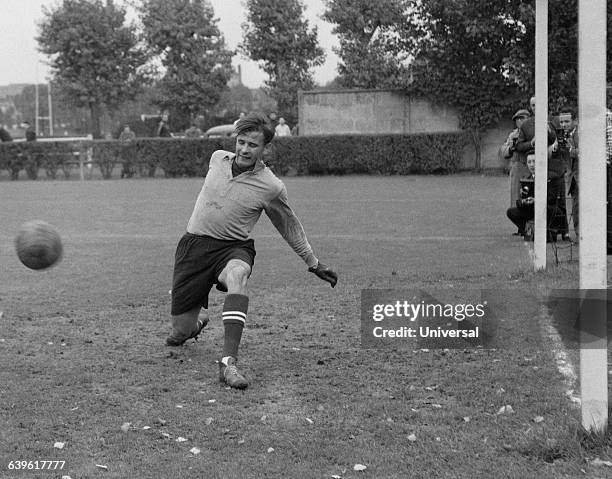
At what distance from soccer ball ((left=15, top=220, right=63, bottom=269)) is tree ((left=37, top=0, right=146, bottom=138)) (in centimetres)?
3989

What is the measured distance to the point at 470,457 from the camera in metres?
4.58

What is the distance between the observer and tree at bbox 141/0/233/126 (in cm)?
4512

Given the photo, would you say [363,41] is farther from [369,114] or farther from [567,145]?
[567,145]

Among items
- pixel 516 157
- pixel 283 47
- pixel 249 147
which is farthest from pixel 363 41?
pixel 249 147

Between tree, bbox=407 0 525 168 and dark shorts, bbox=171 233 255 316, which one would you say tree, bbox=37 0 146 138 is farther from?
dark shorts, bbox=171 233 255 316

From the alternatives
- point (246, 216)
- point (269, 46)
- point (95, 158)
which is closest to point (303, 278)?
point (246, 216)

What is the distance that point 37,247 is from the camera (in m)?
6.85

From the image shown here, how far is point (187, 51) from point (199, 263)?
40337 millimetres

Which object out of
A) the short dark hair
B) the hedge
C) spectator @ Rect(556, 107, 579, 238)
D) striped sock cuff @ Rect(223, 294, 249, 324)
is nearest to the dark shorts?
striped sock cuff @ Rect(223, 294, 249, 324)

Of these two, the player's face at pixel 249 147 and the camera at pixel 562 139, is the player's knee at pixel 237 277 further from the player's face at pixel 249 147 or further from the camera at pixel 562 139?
the camera at pixel 562 139

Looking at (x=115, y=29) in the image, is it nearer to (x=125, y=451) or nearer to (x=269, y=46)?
(x=269, y=46)

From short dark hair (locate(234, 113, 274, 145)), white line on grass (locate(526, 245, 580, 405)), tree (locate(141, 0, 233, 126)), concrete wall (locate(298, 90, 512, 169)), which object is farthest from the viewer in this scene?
tree (locate(141, 0, 233, 126))

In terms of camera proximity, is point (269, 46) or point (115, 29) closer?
point (269, 46)

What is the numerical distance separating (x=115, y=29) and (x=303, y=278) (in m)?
38.2
